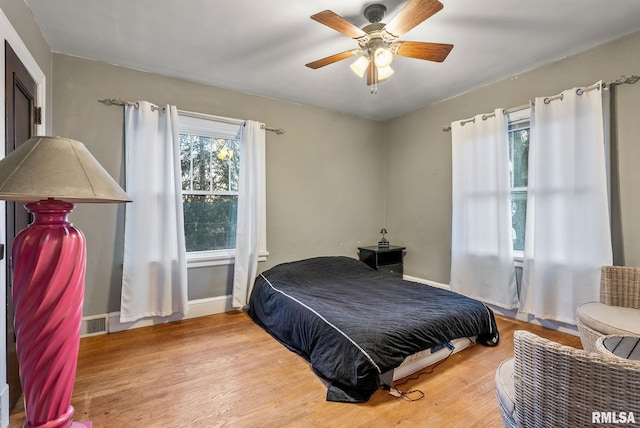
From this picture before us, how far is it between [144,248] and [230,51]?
6.26 feet

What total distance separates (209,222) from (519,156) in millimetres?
3340

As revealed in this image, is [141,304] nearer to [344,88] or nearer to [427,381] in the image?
[427,381]

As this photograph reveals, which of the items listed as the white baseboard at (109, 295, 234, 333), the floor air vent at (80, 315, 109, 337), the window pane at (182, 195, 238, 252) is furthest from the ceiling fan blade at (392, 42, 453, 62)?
the floor air vent at (80, 315, 109, 337)

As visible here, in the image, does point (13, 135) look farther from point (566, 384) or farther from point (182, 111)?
point (566, 384)

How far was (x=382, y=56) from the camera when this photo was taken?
6.70 feet

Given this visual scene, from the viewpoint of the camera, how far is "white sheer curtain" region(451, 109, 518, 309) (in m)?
3.04

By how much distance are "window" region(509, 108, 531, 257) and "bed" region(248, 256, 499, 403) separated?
42.4 inches

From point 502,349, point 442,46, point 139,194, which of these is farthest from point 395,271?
point 139,194

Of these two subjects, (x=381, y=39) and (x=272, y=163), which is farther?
(x=272, y=163)

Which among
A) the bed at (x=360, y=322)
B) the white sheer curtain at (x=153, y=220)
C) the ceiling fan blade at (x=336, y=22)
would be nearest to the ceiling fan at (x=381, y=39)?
the ceiling fan blade at (x=336, y=22)

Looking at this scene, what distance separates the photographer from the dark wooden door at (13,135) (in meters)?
1.65

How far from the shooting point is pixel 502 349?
7.82ft

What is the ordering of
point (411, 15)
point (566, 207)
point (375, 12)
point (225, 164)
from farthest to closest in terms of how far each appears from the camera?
point (225, 164), point (566, 207), point (375, 12), point (411, 15)

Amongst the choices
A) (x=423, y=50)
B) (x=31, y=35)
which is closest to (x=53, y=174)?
(x=31, y=35)
